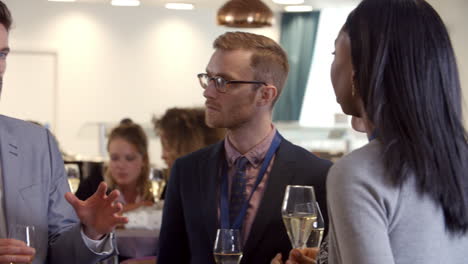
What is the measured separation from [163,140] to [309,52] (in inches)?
291

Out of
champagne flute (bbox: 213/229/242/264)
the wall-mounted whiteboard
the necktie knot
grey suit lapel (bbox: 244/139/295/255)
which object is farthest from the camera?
the wall-mounted whiteboard

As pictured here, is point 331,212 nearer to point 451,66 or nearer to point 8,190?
point 451,66

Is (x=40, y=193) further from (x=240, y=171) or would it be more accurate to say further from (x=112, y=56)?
(x=112, y=56)

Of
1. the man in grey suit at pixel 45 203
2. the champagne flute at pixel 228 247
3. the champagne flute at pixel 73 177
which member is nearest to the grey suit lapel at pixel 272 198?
the champagne flute at pixel 228 247

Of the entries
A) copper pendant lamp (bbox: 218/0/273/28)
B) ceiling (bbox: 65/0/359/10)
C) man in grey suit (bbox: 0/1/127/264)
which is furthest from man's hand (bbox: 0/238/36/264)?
ceiling (bbox: 65/0/359/10)

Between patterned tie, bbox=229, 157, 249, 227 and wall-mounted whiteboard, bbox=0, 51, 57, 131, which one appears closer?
patterned tie, bbox=229, 157, 249, 227

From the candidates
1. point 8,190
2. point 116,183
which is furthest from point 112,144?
point 8,190

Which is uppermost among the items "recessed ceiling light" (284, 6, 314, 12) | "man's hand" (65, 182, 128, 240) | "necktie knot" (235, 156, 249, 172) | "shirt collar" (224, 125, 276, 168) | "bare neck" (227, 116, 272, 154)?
"recessed ceiling light" (284, 6, 314, 12)

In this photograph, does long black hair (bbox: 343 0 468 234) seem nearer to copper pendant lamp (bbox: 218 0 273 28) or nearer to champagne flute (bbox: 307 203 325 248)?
champagne flute (bbox: 307 203 325 248)

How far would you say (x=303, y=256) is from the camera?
2.02m

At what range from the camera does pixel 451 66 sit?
156 centimetres

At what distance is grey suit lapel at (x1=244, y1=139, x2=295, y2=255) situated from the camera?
2.53 metres

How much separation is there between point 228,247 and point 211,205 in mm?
373

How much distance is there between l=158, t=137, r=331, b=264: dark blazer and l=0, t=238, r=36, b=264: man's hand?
785mm
